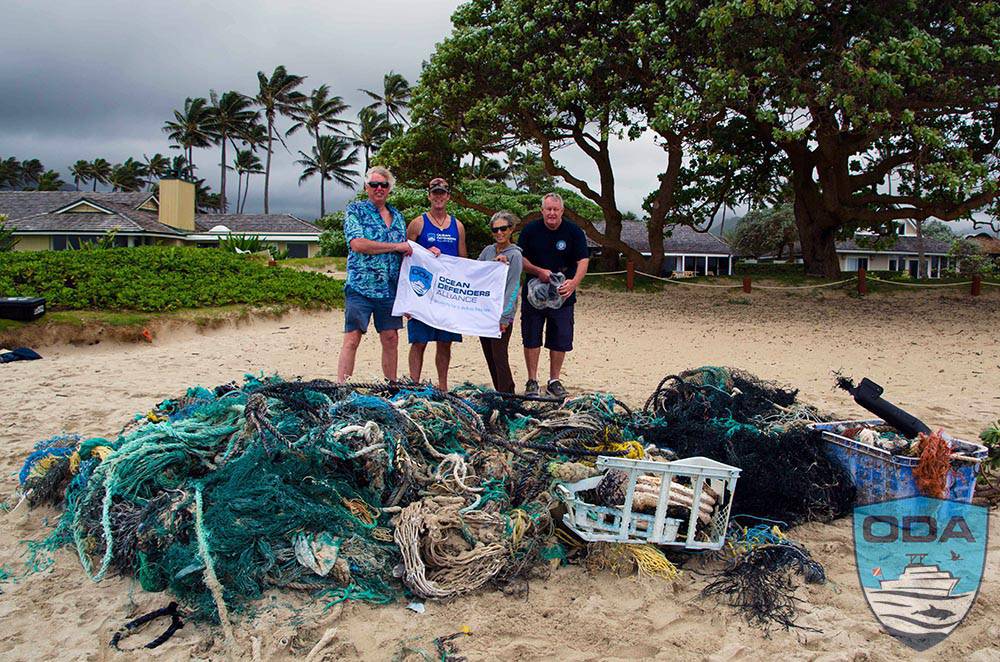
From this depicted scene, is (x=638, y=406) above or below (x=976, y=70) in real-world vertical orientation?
below

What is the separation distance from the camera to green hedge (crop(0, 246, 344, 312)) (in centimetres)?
1077

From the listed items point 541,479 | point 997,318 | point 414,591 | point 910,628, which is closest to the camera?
point 910,628

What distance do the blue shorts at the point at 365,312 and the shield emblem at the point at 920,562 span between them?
3506 millimetres

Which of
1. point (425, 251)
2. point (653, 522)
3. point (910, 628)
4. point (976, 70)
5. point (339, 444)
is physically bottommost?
point (910, 628)

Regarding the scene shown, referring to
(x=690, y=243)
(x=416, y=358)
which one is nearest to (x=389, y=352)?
(x=416, y=358)

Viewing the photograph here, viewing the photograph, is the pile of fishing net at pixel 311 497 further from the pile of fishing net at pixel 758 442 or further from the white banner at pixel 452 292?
the white banner at pixel 452 292

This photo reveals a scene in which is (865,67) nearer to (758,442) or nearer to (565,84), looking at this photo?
(565,84)

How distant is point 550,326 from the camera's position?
592 cm

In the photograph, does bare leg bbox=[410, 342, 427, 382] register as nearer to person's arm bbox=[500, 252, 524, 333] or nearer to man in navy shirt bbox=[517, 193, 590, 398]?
person's arm bbox=[500, 252, 524, 333]

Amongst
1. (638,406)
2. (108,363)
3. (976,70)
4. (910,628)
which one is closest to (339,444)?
(910,628)

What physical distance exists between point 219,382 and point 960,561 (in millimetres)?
6290

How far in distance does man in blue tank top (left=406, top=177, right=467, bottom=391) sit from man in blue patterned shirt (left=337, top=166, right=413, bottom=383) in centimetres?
17

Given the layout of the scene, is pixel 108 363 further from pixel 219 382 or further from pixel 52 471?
pixel 52 471

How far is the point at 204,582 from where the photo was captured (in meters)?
2.79
